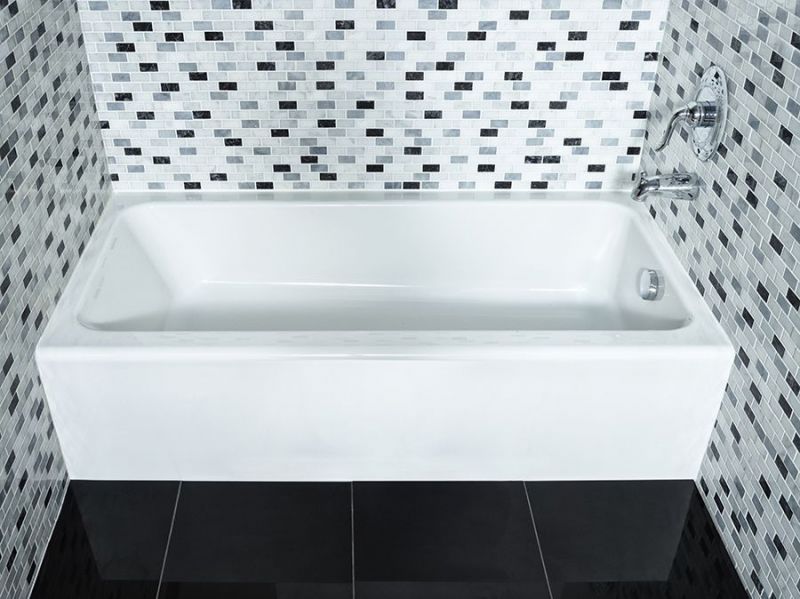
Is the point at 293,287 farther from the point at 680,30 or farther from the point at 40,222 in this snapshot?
the point at 680,30

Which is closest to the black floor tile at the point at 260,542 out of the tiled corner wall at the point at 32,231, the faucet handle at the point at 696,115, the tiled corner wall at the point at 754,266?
the tiled corner wall at the point at 32,231

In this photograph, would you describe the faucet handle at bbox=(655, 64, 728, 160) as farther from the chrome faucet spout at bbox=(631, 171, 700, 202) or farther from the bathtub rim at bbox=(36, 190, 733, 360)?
the bathtub rim at bbox=(36, 190, 733, 360)

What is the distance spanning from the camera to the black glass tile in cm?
221

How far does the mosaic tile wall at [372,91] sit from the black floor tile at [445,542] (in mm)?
999

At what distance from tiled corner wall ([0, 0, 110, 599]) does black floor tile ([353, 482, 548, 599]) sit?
79 centimetres

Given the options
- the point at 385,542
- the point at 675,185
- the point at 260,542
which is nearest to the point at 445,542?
the point at 385,542

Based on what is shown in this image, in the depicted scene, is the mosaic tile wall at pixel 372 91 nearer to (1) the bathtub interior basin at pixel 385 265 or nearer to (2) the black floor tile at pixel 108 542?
(1) the bathtub interior basin at pixel 385 265

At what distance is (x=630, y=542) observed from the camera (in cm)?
233

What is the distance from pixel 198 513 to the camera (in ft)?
7.84

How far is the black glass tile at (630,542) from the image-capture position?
221 centimetres

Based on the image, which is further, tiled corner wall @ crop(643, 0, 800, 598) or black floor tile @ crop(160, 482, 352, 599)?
black floor tile @ crop(160, 482, 352, 599)

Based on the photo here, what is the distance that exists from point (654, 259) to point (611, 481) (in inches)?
25.4

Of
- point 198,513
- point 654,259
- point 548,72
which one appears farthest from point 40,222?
point 654,259

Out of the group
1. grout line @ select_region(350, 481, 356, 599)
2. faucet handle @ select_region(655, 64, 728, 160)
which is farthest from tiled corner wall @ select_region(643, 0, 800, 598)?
grout line @ select_region(350, 481, 356, 599)
